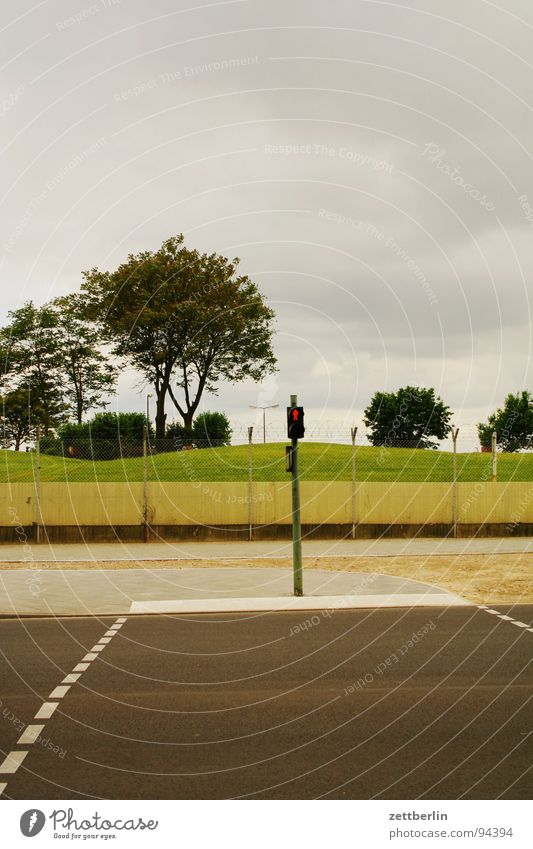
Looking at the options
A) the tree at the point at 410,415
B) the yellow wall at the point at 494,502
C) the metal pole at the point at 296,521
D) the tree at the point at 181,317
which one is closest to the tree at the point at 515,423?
the tree at the point at 410,415

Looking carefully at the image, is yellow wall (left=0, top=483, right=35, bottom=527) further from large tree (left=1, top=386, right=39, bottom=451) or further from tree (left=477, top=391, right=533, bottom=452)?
tree (left=477, top=391, right=533, bottom=452)

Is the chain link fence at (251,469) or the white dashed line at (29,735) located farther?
the chain link fence at (251,469)

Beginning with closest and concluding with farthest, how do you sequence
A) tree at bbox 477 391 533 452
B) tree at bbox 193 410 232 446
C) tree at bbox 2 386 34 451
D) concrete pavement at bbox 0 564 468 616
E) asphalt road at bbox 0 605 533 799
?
asphalt road at bbox 0 605 533 799 < concrete pavement at bbox 0 564 468 616 < tree at bbox 2 386 34 451 < tree at bbox 193 410 232 446 < tree at bbox 477 391 533 452

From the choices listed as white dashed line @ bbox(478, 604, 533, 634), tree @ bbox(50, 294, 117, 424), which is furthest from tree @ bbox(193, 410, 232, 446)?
white dashed line @ bbox(478, 604, 533, 634)

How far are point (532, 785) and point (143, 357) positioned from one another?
2157 inches

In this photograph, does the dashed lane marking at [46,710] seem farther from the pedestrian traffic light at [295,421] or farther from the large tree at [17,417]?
the large tree at [17,417]

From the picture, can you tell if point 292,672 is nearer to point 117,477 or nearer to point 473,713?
point 473,713

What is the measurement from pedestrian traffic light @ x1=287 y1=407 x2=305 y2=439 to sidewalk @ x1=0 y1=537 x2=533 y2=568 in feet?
22.8

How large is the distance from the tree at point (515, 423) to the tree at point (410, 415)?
951cm

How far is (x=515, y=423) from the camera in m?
132

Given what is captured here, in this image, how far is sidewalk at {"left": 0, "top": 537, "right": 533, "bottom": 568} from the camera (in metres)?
21.0

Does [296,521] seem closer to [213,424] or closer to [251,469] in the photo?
[251,469]

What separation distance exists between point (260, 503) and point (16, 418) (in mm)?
46631

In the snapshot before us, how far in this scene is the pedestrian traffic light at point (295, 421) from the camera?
575 inches
